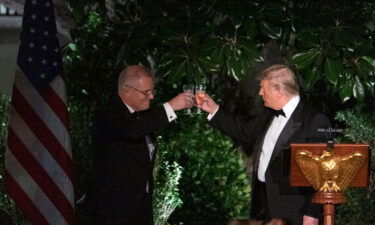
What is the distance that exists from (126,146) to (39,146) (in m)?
1.26

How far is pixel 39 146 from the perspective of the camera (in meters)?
8.28

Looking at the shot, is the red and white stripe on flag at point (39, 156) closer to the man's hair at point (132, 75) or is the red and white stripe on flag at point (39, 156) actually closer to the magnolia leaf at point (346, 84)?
the man's hair at point (132, 75)

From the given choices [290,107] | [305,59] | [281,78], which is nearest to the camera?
[281,78]

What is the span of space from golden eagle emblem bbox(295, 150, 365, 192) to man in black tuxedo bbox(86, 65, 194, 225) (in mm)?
1374

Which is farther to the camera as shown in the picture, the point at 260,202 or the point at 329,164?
the point at 260,202

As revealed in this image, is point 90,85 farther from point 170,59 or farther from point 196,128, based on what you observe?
point 170,59

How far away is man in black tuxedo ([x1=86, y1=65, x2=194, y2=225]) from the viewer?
7.21 meters

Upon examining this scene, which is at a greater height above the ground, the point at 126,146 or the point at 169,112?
the point at 169,112

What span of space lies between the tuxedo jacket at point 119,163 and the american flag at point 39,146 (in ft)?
3.19

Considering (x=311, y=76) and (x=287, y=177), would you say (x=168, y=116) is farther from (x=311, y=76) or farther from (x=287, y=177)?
(x=311, y=76)

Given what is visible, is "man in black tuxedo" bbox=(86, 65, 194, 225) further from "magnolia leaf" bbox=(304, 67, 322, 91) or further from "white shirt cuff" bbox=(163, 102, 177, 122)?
"magnolia leaf" bbox=(304, 67, 322, 91)

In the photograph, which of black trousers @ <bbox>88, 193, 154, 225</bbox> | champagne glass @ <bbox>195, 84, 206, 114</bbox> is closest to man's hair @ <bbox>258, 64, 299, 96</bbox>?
champagne glass @ <bbox>195, 84, 206, 114</bbox>

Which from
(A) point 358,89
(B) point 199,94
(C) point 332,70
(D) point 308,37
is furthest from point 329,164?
(A) point 358,89

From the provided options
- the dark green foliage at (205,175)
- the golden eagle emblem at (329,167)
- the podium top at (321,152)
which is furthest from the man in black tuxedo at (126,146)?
the dark green foliage at (205,175)
